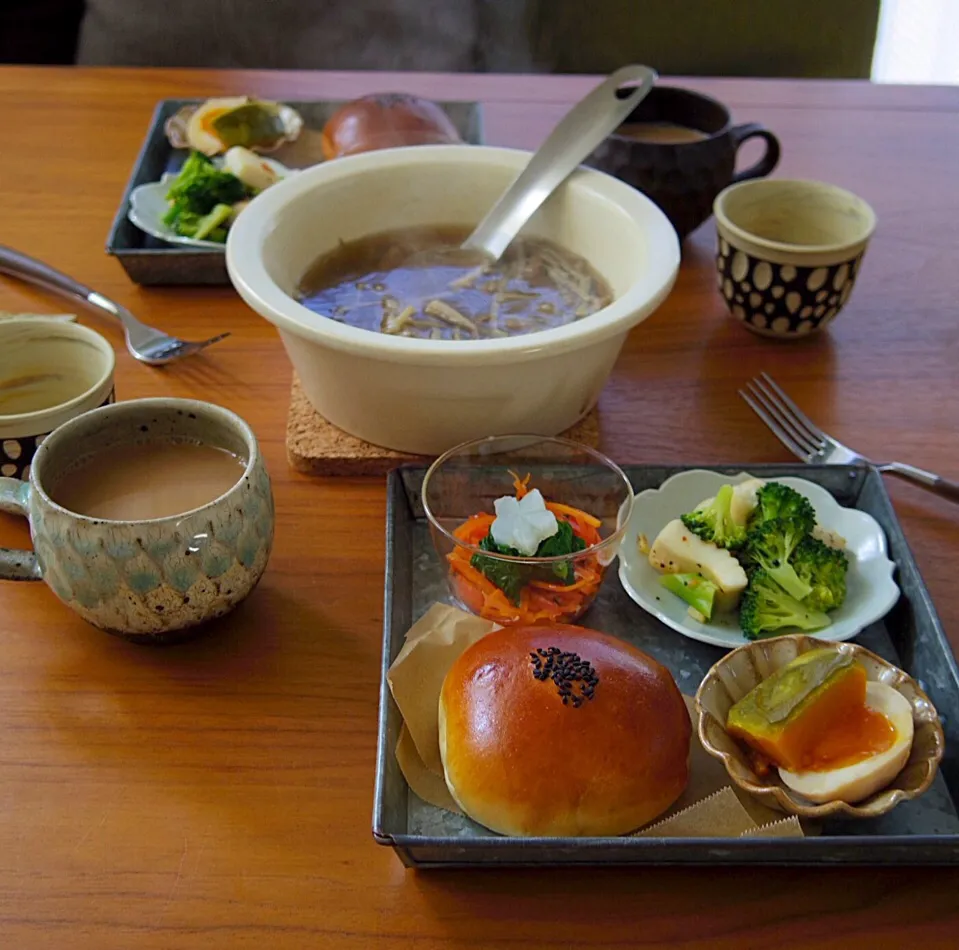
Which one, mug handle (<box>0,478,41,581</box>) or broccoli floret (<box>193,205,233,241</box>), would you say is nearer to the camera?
mug handle (<box>0,478,41,581</box>)

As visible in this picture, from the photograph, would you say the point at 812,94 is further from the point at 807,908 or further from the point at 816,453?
the point at 807,908

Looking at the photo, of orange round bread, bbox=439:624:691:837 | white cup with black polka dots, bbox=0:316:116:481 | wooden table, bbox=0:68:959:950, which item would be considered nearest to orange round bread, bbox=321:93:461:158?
wooden table, bbox=0:68:959:950

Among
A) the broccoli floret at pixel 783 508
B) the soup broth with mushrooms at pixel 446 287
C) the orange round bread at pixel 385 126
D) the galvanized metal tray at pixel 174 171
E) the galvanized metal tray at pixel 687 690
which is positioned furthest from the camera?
the orange round bread at pixel 385 126

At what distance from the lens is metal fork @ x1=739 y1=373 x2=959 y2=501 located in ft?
3.66

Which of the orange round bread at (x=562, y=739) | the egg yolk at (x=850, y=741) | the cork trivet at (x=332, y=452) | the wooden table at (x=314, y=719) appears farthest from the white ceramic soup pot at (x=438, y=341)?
the egg yolk at (x=850, y=741)

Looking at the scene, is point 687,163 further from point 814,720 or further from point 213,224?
point 814,720

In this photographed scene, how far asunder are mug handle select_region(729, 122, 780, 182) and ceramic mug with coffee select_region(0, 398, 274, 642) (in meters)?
0.93

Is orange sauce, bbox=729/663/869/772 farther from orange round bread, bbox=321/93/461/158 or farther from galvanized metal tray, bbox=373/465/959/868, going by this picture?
orange round bread, bbox=321/93/461/158

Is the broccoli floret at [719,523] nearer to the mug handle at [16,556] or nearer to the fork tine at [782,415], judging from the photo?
the fork tine at [782,415]

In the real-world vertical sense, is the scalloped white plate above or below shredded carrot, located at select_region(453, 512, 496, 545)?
below

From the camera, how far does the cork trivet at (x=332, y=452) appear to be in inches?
45.3

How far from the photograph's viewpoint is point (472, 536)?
0.98 m

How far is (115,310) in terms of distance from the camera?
4.46ft

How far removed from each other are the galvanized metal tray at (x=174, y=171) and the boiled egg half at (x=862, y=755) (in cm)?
103
